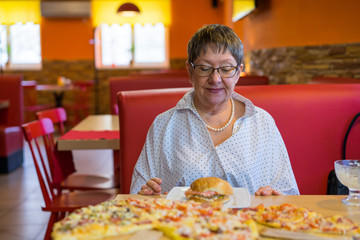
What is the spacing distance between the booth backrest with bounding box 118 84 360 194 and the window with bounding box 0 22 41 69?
9.66 metres

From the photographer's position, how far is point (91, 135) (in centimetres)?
297

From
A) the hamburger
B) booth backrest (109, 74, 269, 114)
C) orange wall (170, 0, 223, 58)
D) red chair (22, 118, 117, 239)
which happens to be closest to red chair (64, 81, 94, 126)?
orange wall (170, 0, 223, 58)

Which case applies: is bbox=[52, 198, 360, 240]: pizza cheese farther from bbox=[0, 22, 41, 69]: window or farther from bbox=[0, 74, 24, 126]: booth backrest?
bbox=[0, 22, 41, 69]: window

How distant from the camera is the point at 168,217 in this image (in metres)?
1.17

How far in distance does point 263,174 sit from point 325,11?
282 cm

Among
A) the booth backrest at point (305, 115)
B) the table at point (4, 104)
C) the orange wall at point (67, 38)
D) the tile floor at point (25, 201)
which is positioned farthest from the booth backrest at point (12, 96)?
the orange wall at point (67, 38)

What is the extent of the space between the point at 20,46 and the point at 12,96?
5978 millimetres

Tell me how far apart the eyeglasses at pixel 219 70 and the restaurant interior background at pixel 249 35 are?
7.56 feet

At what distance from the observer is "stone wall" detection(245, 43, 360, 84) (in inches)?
153

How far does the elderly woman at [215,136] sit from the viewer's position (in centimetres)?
178

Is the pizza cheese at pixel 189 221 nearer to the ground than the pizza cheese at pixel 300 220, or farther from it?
farther from it

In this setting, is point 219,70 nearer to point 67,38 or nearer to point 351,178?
point 351,178

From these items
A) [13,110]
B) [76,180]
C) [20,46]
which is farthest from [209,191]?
[20,46]

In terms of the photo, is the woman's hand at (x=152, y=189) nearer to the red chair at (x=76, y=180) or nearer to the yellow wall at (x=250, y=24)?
the red chair at (x=76, y=180)
